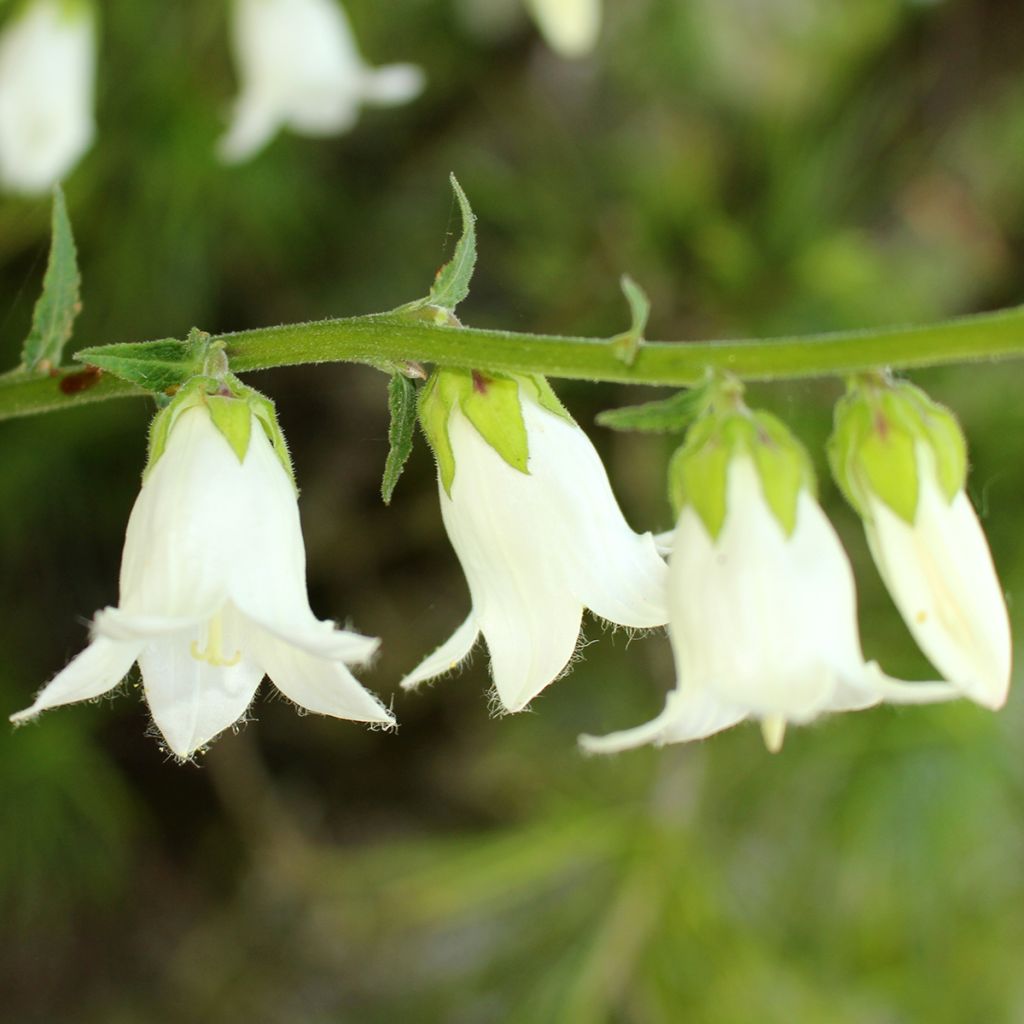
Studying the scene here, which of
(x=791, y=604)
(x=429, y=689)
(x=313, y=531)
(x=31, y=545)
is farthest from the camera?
(x=429, y=689)

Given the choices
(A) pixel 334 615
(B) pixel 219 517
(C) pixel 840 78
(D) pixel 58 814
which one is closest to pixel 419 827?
(A) pixel 334 615

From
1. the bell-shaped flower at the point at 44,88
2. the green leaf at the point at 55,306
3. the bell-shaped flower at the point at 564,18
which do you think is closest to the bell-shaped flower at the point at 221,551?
the green leaf at the point at 55,306

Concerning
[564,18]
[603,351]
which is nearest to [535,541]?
[603,351]

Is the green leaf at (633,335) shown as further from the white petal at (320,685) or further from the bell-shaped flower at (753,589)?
the white petal at (320,685)

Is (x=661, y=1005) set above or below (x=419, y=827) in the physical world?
below

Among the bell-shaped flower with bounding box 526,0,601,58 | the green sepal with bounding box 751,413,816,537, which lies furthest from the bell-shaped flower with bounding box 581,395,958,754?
the bell-shaped flower with bounding box 526,0,601,58

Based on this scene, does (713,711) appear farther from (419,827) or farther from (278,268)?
(419,827)
